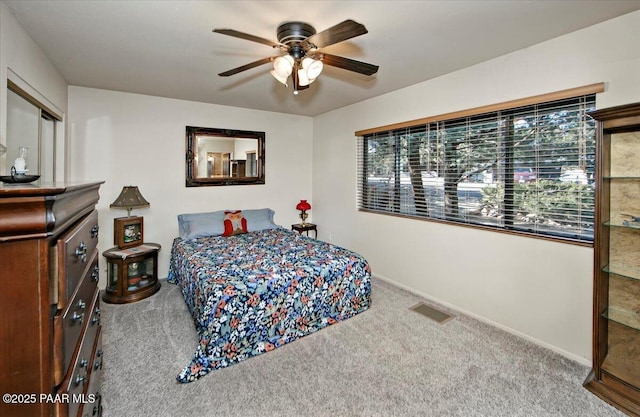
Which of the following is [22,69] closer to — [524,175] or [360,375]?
[360,375]

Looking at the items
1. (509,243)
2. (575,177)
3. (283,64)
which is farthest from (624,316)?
(283,64)

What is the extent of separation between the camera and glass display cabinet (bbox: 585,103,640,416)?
195cm

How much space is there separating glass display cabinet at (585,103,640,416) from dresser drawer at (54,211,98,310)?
9.15ft

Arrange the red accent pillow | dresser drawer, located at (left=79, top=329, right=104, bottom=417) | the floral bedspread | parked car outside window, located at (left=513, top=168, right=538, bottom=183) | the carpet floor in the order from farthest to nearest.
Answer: the red accent pillow → parked car outside window, located at (left=513, top=168, right=538, bottom=183) → the floral bedspread → the carpet floor → dresser drawer, located at (left=79, top=329, right=104, bottom=417)

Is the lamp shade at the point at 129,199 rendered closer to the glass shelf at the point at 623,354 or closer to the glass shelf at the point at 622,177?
the glass shelf at the point at 622,177

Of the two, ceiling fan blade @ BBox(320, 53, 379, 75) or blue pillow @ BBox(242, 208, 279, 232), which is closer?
ceiling fan blade @ BBox(320, 53, 379, 75)

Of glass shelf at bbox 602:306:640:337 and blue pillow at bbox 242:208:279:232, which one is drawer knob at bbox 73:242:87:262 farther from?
blue pillow at bbox 242:208:279:232

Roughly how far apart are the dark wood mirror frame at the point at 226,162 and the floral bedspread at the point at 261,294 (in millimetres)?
1252

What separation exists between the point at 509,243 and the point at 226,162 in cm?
378

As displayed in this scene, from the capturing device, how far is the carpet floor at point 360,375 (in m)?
1.87

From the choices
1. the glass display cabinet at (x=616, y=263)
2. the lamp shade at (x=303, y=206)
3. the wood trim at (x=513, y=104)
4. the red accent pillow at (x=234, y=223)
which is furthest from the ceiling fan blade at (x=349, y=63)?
the lamp shade at (x=303, y=206)

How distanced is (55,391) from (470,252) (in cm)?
315

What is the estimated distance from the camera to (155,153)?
13.3ft

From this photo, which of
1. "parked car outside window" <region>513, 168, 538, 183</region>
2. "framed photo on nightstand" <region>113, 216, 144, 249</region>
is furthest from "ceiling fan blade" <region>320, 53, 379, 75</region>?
"framed photo on nightstand" <region>113, 216, 144, 249</region>
